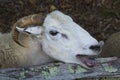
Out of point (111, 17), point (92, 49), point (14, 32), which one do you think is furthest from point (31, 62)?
point (111, 17)

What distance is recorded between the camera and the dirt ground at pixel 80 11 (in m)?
10.3

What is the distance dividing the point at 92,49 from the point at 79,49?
0.20 meters

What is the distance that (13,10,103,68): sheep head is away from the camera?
19.8 ft

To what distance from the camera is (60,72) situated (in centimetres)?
589

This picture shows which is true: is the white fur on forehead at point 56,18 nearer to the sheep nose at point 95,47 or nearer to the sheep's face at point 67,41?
the sheep's face at point 67,41

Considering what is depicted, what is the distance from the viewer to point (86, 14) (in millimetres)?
10820

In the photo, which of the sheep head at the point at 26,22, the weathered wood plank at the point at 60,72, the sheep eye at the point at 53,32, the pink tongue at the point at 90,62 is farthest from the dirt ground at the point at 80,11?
the weathered wood plank at the point at 60,72

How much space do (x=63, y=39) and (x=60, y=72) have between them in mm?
559

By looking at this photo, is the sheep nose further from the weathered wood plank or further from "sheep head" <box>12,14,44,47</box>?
"sheep head" <box>12,14,44,47</box>

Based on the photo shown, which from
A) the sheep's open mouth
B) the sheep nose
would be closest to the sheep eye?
the sheep's open mouth

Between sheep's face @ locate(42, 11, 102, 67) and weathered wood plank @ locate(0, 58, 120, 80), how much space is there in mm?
135

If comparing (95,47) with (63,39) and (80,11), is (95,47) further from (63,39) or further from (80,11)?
(80,11)

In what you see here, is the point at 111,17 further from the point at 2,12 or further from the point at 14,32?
the point at 14,32

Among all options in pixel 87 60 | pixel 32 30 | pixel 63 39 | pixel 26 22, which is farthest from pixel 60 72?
pixel 26 22
